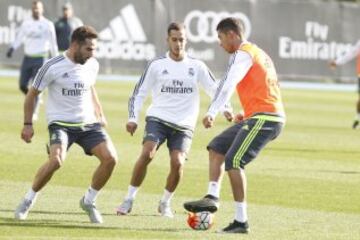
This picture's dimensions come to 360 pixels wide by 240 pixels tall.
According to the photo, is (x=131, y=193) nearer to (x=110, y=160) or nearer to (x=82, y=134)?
(x=110, y=160)

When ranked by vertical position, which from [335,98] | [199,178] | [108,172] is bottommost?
[335,98]

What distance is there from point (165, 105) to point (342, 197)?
2901mm

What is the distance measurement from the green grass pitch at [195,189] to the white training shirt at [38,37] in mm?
1421

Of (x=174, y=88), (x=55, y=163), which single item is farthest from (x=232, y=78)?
(x=55, y=163)

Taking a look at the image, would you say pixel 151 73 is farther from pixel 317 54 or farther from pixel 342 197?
pixel 317 54

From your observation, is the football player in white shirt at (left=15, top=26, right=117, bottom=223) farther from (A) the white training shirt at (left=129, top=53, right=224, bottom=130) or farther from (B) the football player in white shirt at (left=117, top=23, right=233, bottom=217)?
(A) the white training shirt at (left=129, top=53, right=224, bottom=130)

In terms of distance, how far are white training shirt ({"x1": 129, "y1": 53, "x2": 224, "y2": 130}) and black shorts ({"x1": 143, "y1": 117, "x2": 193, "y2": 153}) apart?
6cm

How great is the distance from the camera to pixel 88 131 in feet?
42.4

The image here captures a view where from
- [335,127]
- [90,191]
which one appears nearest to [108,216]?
[90,191]

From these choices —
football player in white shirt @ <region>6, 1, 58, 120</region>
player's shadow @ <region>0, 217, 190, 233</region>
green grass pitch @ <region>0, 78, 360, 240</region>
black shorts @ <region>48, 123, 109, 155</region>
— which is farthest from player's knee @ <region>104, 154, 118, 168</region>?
football player in white shirt @ <region>6, 1, 58, 120</region>

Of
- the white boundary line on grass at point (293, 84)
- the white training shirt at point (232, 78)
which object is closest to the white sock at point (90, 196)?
the white training shirt at point (232, 78)

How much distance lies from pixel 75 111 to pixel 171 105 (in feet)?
4.12

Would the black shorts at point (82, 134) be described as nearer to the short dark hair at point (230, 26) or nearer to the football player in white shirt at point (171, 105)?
the football player in white shirt at point (171, 105)

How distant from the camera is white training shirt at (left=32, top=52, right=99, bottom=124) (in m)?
12.8
